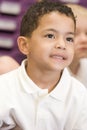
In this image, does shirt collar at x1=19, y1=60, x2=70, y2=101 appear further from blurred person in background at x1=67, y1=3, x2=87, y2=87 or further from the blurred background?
the blurred background

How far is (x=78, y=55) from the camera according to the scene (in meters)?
1.17

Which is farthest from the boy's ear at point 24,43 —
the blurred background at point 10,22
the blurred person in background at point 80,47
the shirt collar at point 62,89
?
the blurred background at point 10,22

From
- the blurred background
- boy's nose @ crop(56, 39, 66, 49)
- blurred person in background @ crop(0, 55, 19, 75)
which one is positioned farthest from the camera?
the blurred background

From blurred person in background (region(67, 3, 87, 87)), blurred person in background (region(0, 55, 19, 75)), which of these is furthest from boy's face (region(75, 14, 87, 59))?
blurred person in background (region(0, 55, 19, 75))

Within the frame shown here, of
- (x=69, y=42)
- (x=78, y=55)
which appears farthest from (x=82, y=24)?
(x=69, y=42)

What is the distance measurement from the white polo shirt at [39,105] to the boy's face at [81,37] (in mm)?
320

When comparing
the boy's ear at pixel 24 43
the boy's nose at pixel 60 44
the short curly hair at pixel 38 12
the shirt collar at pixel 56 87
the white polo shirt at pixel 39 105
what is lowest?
the white polo shirt at pixel 39 105

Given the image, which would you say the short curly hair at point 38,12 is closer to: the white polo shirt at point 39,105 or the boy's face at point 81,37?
the white polo shirt at point 39,105

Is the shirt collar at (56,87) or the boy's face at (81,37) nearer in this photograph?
the shirt collar at (56,87)

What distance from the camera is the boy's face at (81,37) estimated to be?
116cm

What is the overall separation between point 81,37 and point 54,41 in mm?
400

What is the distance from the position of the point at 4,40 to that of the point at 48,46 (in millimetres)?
682

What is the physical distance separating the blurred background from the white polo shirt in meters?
0.59

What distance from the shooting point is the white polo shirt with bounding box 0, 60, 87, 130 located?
2.72ft
